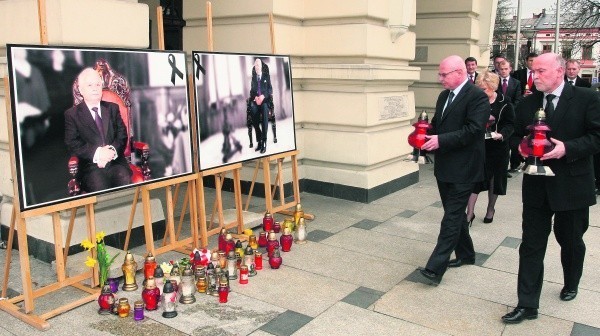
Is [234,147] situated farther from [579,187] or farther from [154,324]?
[579,187]

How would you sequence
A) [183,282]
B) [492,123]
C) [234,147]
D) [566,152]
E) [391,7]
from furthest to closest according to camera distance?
[391,7]
[492,123]
[234,147]
[183,282]
[566,152]

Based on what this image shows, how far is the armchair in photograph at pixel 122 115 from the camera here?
4105 mm

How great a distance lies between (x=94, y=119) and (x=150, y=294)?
1.36m

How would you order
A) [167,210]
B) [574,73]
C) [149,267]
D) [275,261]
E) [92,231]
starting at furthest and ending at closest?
[574,73] → [167,210] → [275,261] → [149,267] → [92,231]

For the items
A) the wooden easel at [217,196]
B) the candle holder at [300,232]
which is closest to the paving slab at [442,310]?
the candle holder at [300,232]

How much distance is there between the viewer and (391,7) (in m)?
7.90

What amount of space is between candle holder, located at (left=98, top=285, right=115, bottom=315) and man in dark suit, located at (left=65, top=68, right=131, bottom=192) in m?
0.77

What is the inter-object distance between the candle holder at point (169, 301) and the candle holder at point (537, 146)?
261cm

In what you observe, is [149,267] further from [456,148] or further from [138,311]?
[456,148]

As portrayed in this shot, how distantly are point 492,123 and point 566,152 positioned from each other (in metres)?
2.52

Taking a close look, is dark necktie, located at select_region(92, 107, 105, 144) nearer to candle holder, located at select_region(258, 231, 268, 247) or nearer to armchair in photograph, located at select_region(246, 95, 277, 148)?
armchair in photograph, located at select_region(246, 95, 277, 148)

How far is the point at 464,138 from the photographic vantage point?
4.48m

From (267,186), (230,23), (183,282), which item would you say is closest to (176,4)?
(230,23)

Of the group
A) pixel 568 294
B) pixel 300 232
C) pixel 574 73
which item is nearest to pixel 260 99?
pixel 300 232
